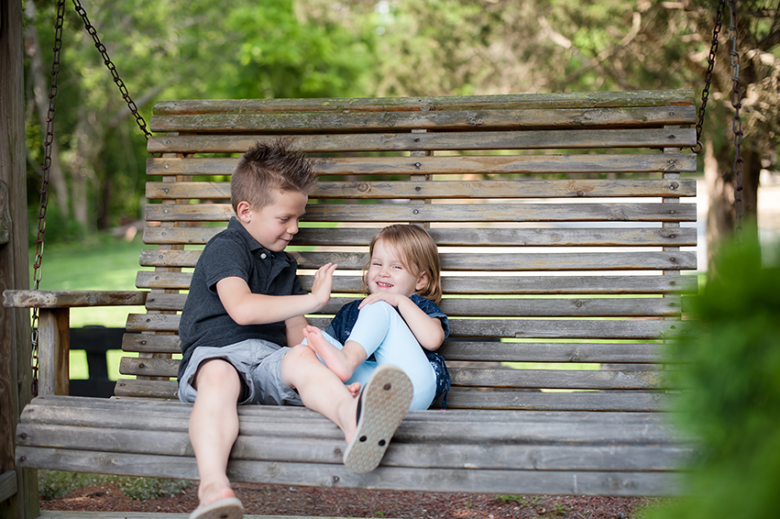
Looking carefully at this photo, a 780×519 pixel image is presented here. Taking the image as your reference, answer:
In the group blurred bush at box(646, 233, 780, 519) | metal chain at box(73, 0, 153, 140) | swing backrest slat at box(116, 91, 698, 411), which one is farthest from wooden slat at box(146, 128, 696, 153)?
blurred bush at box(646, 233, 780, 519)

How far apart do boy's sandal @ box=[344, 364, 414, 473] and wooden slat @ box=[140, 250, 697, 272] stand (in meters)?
1.32

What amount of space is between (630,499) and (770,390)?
9.87ft

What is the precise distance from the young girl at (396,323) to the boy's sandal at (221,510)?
0.58m

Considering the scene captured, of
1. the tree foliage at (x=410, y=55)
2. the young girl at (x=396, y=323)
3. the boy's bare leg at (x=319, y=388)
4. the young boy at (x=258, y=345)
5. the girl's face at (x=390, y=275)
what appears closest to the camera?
the young boy at (x=258, y=345)

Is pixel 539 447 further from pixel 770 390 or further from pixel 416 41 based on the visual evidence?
pixel 416 41

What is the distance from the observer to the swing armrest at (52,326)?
7.59 feet

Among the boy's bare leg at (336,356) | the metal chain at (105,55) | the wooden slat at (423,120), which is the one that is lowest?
the boy's bare leg at (336,356)

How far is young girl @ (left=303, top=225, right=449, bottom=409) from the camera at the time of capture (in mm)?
2263

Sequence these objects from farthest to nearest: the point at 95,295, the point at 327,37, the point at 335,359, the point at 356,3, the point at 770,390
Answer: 1. the point at 327,37
2. the point at 356,3
3. the point at 95,295
4. the point at 335,359
5. the point at 770,390

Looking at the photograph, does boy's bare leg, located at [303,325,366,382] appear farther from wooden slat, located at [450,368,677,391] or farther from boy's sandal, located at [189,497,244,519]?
wooden slat, located at [450,368,677,391]

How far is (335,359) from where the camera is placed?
2.16 meters

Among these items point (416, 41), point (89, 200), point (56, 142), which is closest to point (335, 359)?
point (416, 41)

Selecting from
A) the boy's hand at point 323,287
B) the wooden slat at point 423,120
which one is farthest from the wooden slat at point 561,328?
the wooden slat at point 423,120

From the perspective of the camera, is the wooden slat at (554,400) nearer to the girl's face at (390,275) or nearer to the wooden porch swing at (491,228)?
the wooden porch swing at (491,228)
